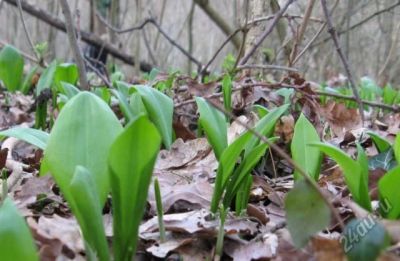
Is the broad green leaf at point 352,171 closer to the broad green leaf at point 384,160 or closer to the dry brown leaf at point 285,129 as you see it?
the broad green leaf at point 384,160

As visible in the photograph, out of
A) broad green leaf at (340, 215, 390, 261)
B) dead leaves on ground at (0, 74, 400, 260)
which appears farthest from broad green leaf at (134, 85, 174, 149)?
broad green leaf at (340, 215, 390, 261)

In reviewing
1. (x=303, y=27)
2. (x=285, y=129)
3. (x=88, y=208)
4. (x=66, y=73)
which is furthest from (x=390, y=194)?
(x=66, y=73)

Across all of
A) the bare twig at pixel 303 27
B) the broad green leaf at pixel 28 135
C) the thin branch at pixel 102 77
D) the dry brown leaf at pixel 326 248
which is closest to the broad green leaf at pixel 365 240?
the dry brown leaf at pixel 326 248

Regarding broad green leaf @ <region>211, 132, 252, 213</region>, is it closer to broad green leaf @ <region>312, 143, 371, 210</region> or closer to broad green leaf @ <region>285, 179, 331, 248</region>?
broad green leaf @ <region>312, 143, 371, 210</region>

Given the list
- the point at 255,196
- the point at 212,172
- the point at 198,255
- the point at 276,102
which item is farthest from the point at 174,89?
the point at 198,255

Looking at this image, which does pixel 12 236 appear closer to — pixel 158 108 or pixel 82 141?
pixel 82 141
